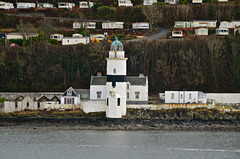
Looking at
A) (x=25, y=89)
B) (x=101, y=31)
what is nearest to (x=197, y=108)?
(x=25, y=89)

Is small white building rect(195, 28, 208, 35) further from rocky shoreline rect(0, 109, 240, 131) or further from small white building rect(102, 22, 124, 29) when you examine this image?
rocky shoreline rect(0, 109, 240, 131)

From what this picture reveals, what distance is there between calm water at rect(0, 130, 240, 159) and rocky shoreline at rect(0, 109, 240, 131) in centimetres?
123

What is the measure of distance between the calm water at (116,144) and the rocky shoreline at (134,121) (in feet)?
4.05

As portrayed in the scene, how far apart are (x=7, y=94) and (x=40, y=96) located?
3861mm

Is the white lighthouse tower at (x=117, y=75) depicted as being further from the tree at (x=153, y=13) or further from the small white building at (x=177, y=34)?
the tree at (x=153, y=13)

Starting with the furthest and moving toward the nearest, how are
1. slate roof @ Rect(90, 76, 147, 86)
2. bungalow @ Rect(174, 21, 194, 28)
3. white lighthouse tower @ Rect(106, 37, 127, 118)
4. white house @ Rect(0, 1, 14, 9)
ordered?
white house @ Rect(0, 1, 14, 9), bungalow @ Rect(174, 21, 194, 28), slate roof @ Rect(90, 76, 147, 86), white lighthouse tower @ Rect(106, 37, 127, 118)

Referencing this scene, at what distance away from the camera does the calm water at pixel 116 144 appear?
35062 millimetres

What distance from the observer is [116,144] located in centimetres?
3781

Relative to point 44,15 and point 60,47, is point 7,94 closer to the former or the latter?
point 60,47

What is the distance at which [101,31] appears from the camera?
74625 mm

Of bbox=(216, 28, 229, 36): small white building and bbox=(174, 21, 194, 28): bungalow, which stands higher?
bbox=(174, 21, 194, 28): bungalow

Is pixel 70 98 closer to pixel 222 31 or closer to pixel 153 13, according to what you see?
pixel 222 31

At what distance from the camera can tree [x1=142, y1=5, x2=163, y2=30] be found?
251 ft

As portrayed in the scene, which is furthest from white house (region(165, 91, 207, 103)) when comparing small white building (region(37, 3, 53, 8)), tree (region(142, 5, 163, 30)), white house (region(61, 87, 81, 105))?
small white building (region(37, 3, 53, 8))
